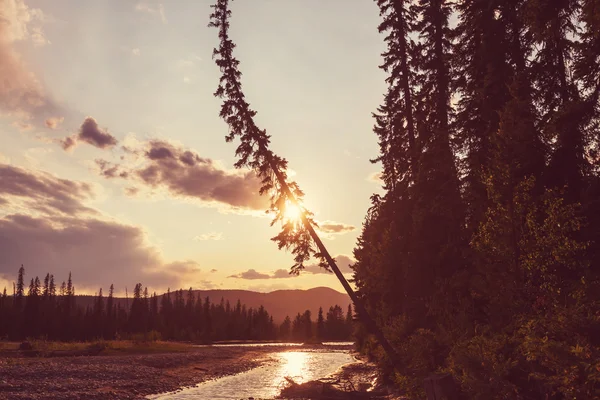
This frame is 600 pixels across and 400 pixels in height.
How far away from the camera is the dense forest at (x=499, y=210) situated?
11531mm

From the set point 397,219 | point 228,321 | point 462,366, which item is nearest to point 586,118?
point 462,366

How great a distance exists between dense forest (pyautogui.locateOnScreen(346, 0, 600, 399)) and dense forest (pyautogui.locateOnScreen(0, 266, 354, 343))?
51.2m

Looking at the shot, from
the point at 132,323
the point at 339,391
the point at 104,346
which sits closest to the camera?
the point at 339,391

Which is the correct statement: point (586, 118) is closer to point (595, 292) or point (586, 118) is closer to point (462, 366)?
point (595, 292)

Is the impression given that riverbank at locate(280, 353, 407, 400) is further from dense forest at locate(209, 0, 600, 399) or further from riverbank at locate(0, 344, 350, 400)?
riverbank at locate(0, 344, 350, 400)

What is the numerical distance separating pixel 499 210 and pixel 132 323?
114 meters

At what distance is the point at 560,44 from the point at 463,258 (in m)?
9.45

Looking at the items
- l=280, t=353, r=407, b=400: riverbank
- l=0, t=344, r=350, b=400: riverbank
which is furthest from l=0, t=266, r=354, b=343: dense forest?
l=280, t=353, r=407, b=400: riverbank

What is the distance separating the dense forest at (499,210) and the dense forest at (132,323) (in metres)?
51.2

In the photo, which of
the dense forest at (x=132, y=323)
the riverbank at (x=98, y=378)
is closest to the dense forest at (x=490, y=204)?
the riverbank at (x=98, y=378)

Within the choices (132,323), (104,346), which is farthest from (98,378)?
(132,323)

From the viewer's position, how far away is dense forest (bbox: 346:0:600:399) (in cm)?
1153

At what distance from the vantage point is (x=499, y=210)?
13523 millimetres

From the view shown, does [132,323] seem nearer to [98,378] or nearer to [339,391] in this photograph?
[98,378]
